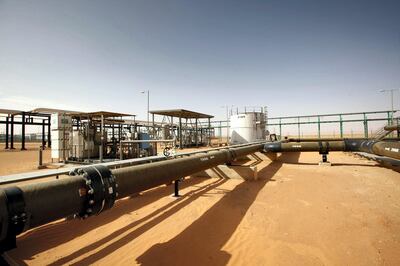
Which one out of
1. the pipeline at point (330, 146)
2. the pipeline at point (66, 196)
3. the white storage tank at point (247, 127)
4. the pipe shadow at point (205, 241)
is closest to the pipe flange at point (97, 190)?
the pipeline at point (66, 196)

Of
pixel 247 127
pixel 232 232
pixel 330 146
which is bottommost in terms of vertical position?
pixel 232 232

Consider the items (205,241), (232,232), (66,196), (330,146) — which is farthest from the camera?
(330,146)

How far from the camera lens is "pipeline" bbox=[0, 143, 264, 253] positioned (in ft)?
6.55

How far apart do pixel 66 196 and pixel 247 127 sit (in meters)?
21.9

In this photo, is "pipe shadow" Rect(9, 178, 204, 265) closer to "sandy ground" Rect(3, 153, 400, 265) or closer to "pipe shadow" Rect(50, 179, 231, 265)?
"sandy ground" Rect(3, 153, 400, 265)

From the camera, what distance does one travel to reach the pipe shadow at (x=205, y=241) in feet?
11.5

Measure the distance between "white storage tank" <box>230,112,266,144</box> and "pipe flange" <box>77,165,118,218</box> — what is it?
69.5 ft

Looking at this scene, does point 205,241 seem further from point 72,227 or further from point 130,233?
point 72,227

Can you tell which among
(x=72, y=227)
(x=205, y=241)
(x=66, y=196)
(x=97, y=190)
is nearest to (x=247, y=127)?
(x=205, y=241)

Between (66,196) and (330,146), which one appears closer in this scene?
(66,196)


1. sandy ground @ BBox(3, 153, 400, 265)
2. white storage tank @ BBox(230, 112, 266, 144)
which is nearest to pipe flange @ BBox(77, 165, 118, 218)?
sandy ground @ BBox(3, 153, 400, 265)

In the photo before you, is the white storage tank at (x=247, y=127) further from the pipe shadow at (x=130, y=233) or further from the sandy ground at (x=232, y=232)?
the pipe shadow at (x=130, y=233)

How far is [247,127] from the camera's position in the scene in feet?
76.7

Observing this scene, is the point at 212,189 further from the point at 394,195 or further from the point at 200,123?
the point at 200,123
